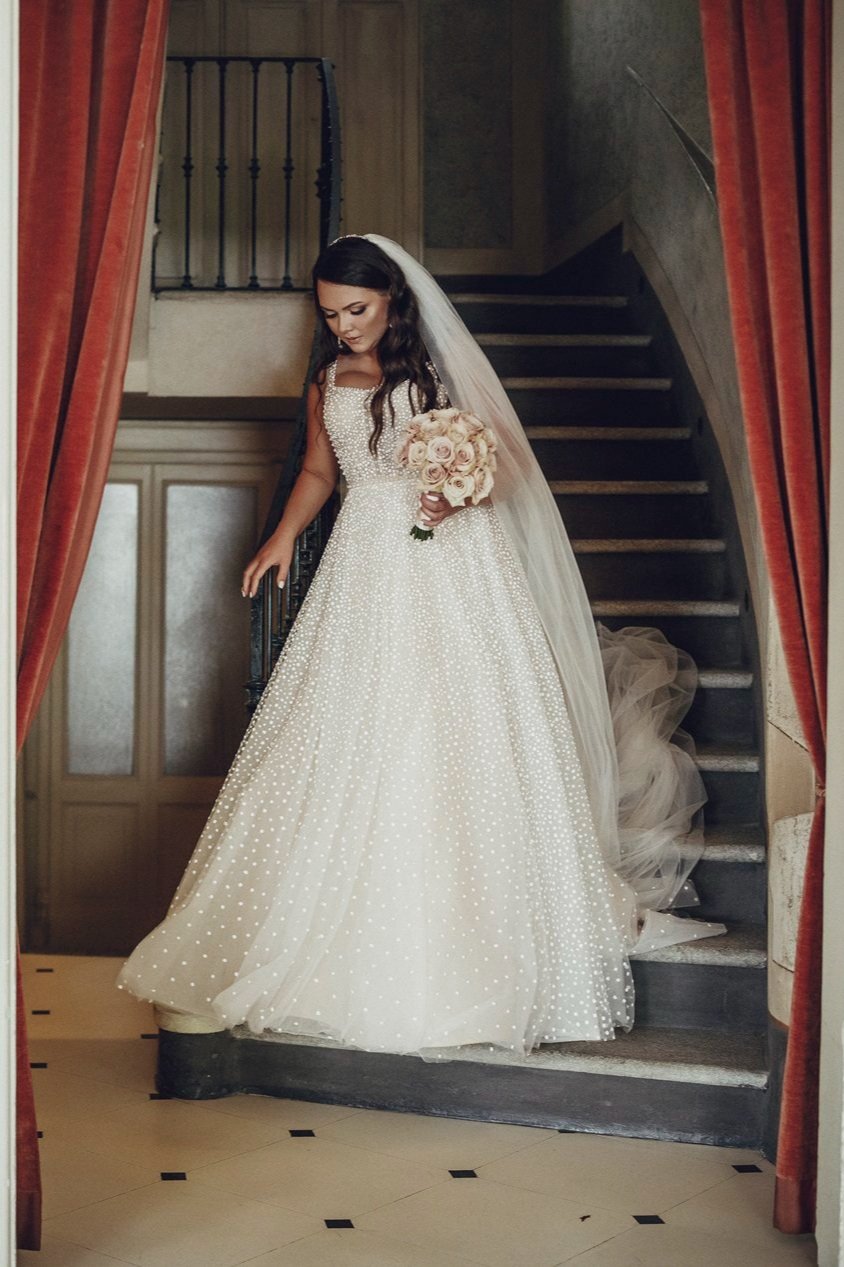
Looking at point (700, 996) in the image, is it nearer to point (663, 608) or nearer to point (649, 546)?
point (663, 608)

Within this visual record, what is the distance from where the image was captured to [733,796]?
429 cm

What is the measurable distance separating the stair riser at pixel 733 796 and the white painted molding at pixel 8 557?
8.08ft

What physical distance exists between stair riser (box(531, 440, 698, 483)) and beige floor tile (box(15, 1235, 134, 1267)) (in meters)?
3.43

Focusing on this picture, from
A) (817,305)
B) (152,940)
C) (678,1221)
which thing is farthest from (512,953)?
(817,305)

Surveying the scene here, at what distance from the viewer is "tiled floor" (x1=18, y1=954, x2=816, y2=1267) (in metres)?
2.81

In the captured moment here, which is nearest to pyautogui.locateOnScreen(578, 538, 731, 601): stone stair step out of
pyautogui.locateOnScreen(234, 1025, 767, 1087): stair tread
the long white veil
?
the long white veil

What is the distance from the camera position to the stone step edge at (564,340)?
20.0 ft

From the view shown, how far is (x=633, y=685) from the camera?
417cm

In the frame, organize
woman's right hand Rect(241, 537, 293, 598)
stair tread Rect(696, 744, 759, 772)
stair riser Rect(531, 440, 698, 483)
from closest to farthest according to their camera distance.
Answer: woman's right hand Rect(241, 537, 293, 598), stair tread Rect(696, 744, 759, 772), stair riser Rect(531, 440, 698, 483)

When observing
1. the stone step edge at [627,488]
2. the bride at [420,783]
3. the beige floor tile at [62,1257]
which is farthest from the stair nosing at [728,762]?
the beige floor tile at [62,1257]

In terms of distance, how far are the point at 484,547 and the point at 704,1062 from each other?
4.79 feet

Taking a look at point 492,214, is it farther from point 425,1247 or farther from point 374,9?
point 425,1247

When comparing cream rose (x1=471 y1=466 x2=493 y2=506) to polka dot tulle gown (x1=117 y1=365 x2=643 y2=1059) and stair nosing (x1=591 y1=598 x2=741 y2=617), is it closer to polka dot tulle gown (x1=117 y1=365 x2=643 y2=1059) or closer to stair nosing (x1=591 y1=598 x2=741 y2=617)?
polka dot tulle gown (x1=117 y1=365 x2=643 y2=1059)

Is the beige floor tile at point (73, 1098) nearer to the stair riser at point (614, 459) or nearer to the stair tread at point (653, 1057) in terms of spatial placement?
the stair tread at point (653, 1057)
